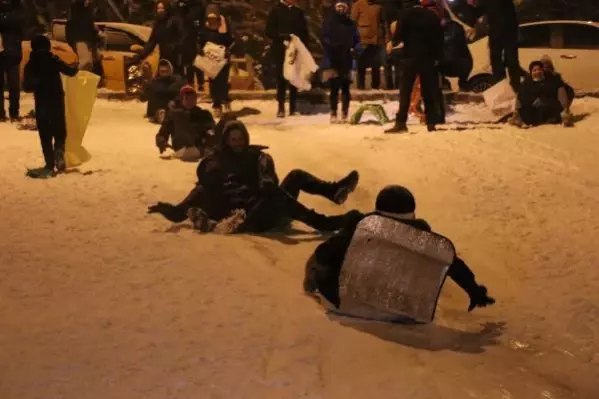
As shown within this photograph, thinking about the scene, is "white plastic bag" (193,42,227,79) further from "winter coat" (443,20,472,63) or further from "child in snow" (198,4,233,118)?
"winter coat" (443,20,472,63)

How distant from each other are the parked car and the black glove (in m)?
9.34

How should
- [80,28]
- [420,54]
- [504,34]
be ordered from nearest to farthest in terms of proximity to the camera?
[420,54] → [504,34] → [80,28]

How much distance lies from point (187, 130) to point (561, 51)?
8166 millimetres

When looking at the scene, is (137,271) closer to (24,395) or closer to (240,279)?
(240,279)

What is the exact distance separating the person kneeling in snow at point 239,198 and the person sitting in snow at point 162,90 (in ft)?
17.8

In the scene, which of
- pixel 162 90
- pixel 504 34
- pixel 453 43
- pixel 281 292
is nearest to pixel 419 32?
pixel 453 43

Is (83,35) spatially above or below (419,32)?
above

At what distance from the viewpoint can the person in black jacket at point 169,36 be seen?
1496 cm

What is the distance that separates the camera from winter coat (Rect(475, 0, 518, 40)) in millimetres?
13070

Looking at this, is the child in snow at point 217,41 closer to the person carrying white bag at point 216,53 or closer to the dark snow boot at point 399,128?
the person carrying white bag at point 216,53

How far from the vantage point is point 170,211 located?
7.79 meters

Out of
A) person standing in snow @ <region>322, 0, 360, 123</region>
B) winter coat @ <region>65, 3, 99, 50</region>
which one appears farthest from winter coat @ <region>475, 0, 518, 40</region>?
winter coat @ <region>65, 3, 99, 50</region>

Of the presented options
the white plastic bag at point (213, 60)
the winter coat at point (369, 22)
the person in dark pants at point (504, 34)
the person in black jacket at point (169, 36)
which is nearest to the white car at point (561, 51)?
the winter coat at point (369, 22)

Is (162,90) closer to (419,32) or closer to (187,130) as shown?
(187,130)
